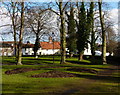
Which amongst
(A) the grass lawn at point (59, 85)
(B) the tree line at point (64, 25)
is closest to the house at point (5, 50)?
(B) the tree line at point (64, 25)

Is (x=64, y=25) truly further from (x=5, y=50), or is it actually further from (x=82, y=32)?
(x=5, y=50)

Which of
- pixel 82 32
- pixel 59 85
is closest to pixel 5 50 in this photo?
pixel 82 32

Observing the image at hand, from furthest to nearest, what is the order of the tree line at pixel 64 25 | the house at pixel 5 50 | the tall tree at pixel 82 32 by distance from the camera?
the house at pixel 5 50, the tall tree at pixel 82 32, the tree line at pixel 64 25

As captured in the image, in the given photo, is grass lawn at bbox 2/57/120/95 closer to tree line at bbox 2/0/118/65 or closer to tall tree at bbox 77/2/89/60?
tree line at bbox 2/0/118/65

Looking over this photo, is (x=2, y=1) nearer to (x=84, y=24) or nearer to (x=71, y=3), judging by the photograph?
(x=71, y=3)

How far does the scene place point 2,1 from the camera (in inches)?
1123

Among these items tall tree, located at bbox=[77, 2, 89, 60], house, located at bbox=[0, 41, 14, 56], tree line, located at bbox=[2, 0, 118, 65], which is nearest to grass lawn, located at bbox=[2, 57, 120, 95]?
tree line, located at bbox=[2, 0, 118, 65]

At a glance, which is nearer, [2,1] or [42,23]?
[2,1]

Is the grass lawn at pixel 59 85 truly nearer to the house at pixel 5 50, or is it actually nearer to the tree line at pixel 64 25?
the tree line at pixel 64 25

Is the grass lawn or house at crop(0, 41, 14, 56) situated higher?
house at crop(0, 41, 14, 56)

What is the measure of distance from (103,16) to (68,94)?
25658 millimetres

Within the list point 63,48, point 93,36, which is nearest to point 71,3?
point 63,48

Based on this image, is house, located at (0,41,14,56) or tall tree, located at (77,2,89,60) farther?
house, located at (0,41,14,56)

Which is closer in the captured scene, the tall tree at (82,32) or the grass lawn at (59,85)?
the grass lawn at (59,85)
